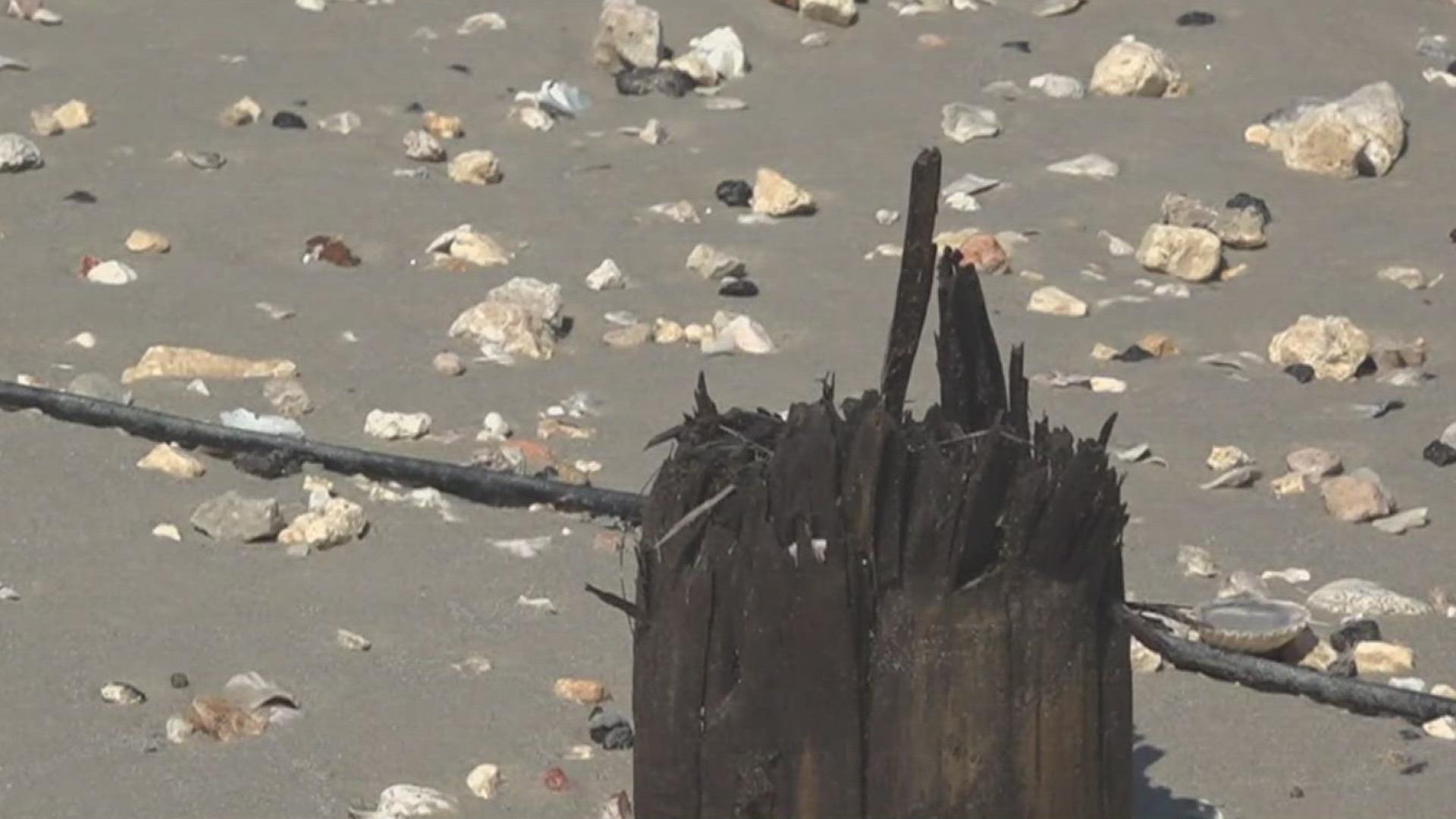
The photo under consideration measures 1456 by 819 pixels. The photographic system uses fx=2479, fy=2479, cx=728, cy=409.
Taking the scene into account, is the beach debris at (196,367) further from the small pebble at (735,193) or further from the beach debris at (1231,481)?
the beach debris at (1231,481)

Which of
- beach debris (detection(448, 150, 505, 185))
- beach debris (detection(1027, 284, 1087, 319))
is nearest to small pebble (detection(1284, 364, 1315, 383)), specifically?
beach debris (detection(1027, 284, 1087, 319))

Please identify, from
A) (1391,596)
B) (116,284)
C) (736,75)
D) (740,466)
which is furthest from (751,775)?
(736,75)

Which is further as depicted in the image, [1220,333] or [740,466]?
[1220,333]

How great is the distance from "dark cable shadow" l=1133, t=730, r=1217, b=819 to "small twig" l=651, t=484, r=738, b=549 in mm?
984

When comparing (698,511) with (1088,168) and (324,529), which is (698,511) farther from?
(1088,168)

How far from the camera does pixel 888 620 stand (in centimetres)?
234

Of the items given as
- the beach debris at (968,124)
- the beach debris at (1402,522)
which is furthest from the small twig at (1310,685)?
the beach debris at (968,124)

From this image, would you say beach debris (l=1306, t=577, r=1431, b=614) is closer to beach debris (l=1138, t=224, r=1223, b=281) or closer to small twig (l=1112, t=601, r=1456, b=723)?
small twig (l=1112, t=601, r=1456, b=723)

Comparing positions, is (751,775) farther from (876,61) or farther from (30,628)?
(876,61)

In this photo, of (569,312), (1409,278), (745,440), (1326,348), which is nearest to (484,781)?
(745,440)

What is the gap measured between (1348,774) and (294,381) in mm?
2141

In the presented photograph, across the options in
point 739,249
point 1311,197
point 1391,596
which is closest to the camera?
point 1391,596

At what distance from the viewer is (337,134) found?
5887 millimetres

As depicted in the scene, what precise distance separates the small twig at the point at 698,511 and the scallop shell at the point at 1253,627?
1.41m
